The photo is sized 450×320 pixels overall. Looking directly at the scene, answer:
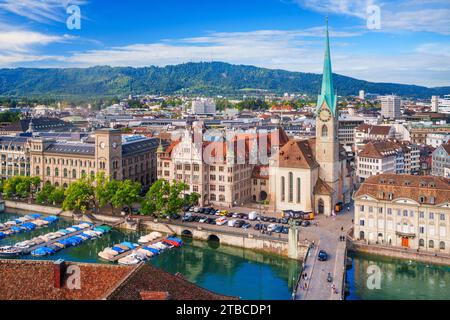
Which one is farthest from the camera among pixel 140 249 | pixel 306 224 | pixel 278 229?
pixel 306 224

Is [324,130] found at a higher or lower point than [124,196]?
higher

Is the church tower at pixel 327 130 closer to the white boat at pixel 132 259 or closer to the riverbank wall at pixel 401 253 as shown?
the riverbank wall at pixel 401 253

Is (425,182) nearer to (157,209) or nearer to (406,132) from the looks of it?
(157,209)

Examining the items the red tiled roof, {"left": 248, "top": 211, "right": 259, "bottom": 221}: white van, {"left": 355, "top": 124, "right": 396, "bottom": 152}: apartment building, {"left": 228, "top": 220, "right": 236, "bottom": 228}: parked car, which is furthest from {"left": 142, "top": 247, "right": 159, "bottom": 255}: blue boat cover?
{"left": 355, "top": 124, "right": 396, "bottom": 152}: apartment building

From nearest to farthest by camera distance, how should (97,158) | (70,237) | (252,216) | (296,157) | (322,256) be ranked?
(322,256) < (70,237) < (252,216) < (296,157) < (97,158)

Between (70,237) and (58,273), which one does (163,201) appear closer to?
(70,237)

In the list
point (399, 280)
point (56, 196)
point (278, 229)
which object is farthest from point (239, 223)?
point (56, 196)

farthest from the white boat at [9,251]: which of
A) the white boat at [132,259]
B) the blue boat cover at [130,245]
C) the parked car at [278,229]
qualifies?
the parked car at [278,229]

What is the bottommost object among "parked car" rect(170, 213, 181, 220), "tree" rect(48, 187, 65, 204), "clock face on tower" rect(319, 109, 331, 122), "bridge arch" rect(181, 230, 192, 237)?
"bridge arch" rect(181, 230, 192, 237)

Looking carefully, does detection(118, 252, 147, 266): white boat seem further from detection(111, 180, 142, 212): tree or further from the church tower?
the church tower
